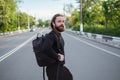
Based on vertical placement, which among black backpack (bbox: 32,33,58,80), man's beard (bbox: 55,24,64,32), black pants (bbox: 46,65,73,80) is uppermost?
man's beard (bbox: 55,24,64,32)

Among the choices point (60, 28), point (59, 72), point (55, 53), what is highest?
point (60, 28)

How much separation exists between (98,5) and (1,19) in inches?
779

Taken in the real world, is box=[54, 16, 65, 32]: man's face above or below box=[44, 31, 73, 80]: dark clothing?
above

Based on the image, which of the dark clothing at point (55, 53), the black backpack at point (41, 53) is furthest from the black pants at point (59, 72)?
the black backpack at point (41, 53)

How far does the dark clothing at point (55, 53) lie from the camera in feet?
17.9

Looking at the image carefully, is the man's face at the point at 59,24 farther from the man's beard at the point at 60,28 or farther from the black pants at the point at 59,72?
the black pants at the point at 59,72

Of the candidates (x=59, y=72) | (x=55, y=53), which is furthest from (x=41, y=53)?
(x=59, y=72)

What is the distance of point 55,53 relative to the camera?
548 cm

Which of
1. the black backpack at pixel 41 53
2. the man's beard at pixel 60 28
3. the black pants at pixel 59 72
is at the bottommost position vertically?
the black pants at pixel 59 72

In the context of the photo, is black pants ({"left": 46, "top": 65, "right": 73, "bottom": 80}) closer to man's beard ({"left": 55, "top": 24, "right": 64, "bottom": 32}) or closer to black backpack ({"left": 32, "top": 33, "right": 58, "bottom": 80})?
black backpack ({"left": 32, "top": 33, "right": 58, "bottom": 80})

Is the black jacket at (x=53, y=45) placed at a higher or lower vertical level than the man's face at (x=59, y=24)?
lower

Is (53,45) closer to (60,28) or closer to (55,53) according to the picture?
(55,53)

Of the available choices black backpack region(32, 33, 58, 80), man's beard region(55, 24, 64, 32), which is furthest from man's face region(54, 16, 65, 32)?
black backpack region(32, 33, 58, 80)

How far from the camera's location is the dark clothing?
547 cm
